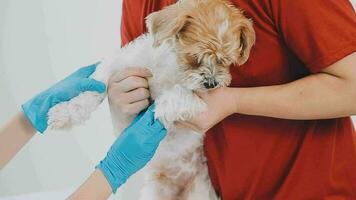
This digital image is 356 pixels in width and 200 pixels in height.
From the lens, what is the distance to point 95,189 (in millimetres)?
1221

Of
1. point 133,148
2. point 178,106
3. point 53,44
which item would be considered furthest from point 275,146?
point 53,44

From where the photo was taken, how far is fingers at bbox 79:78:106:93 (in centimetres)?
135

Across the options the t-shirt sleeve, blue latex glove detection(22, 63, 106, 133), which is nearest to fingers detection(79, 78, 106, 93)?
blue latex glove detection(22, 63, 106, 133)

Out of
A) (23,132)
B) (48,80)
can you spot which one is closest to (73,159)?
(48,80)

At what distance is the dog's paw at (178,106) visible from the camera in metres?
1.18

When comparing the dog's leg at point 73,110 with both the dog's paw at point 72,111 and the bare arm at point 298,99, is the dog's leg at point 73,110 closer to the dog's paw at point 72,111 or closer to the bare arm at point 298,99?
the dog's paw at point 72,111

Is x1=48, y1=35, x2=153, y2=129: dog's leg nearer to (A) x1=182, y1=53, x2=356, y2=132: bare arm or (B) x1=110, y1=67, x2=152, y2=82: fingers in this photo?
(B) x1=110, y1=67, x2=152, y2=82: fingers

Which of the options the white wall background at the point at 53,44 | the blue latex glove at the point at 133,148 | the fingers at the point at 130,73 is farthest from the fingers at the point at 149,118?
the white wall background at the point at 53,44

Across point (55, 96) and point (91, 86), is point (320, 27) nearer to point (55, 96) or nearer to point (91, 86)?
point (91, 86)

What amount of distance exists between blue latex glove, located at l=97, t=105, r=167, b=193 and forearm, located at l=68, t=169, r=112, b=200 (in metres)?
0.01

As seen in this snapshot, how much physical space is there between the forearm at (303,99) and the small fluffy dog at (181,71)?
0.08 meters

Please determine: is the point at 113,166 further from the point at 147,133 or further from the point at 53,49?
the point at 53,49

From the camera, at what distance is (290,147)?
47.8 inches

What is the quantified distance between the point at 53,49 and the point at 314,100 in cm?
172
